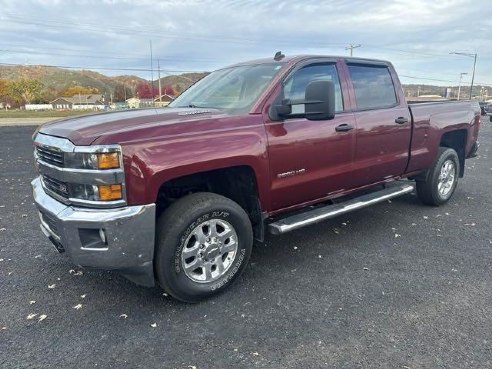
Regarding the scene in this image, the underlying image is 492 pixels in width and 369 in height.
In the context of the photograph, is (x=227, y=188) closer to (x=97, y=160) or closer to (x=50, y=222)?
(x=97, y=160)

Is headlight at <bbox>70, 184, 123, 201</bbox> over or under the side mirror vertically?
under

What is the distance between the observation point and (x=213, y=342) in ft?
8.82

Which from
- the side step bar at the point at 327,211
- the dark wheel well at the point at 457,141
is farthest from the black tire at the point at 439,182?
the side step bar at the point at 327,211

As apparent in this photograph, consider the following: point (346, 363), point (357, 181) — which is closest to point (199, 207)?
point (346, 363)

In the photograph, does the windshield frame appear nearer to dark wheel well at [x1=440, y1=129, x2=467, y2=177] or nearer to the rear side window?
the rear side window

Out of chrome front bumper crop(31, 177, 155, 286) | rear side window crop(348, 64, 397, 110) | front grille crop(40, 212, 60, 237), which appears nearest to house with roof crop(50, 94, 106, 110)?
rear side window crop(348, 64, 397, 110)

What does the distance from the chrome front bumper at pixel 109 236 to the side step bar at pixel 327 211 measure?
123cm

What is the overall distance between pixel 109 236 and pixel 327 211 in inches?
84.9

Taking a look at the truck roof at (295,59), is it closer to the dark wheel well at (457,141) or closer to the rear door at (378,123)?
the rear door at (378,123)

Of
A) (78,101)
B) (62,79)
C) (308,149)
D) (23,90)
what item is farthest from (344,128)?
(62,79)

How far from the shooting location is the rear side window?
4.38m

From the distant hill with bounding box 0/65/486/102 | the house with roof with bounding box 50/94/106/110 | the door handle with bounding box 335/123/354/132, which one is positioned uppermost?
the distant hill with bounding box 0/65/486/102

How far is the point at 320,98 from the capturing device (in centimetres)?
329

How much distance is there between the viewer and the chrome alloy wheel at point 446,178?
18.5 ft
